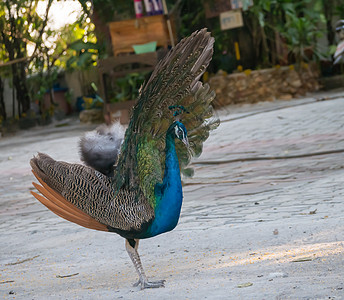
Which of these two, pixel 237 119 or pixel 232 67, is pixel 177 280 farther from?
pixel 232 67

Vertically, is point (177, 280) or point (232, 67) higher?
point (177, 280)

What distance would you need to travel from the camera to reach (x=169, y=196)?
3539 mm

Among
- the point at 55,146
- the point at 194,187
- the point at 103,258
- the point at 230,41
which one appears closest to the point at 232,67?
the point at 230,41

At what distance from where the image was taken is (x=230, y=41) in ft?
60.1

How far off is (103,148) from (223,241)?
1.17 meters

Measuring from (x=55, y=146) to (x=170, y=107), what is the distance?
10.2 meters

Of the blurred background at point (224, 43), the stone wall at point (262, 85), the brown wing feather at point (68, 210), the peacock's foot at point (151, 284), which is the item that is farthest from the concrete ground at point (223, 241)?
the stone wall at point (262, 85)

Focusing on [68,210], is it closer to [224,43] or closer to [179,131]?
[179,131]

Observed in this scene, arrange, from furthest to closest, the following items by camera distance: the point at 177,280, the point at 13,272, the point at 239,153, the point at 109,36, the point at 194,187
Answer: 1. the point at 109,36
2. the point at 239,153
3. the point at 194,187
4. the point at 13,272
5. the point at 177,280

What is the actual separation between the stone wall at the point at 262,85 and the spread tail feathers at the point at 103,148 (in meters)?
12.9

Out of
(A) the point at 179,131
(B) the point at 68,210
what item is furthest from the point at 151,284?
(A) the point at 179,131

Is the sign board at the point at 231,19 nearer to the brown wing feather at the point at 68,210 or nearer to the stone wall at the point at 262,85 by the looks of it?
the stone wall at the point at 262,85

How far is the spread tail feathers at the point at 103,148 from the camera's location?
4238 mm

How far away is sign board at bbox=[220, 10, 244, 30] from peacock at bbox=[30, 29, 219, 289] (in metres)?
13.1
